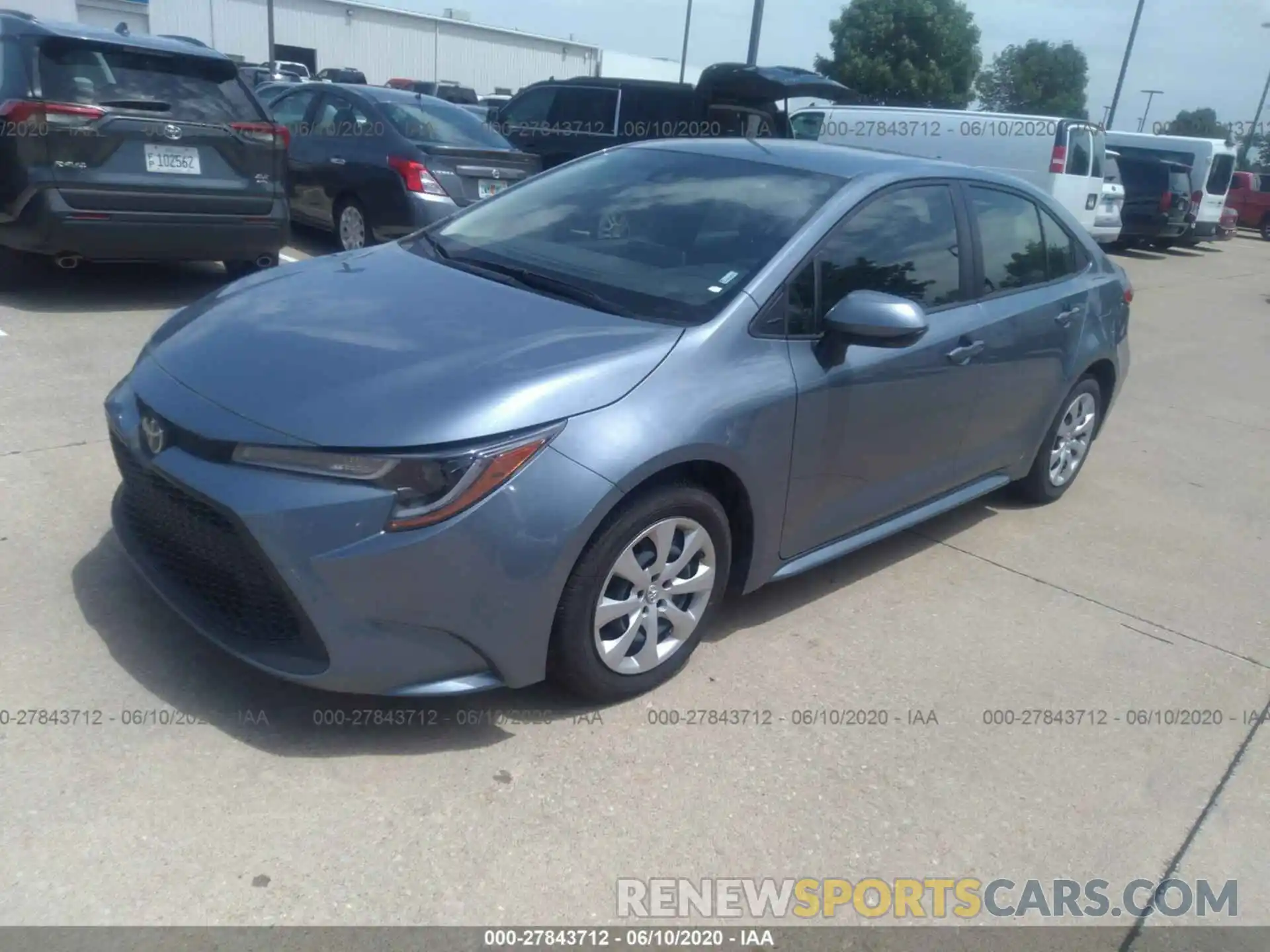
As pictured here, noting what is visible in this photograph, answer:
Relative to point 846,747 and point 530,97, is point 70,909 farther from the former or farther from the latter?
point 530,97

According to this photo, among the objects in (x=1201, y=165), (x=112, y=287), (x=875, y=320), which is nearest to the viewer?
(x=875, y=320)

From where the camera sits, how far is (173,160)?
6445mm

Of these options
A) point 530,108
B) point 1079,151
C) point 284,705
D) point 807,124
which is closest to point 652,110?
point 530,108

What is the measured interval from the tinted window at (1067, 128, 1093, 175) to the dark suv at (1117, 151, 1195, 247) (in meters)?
4.46

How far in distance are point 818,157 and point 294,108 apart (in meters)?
7.05

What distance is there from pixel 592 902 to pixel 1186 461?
214 inches

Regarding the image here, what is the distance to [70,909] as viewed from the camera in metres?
2.27

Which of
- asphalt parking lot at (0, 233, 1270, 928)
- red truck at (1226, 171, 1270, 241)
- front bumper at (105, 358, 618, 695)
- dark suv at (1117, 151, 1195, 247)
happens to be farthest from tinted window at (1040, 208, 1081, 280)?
red truck at (1226, 171, 1270, 241)

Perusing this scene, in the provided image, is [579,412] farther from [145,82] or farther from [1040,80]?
[1040,80]

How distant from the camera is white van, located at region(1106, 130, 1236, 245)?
63.8ft

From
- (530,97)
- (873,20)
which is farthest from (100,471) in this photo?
(873,20)

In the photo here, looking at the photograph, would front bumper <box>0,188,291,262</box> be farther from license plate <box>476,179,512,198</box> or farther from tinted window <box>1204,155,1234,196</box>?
tinted window <box>1204,155,1234,196</box>

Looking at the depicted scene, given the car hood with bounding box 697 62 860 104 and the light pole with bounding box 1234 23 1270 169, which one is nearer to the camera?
the car hood with bounding box 697 62 860 104

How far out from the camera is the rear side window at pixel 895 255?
3.54m
